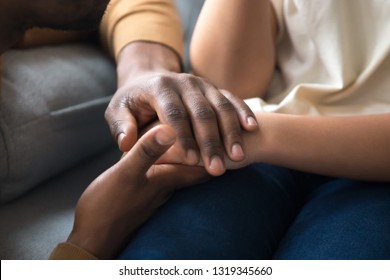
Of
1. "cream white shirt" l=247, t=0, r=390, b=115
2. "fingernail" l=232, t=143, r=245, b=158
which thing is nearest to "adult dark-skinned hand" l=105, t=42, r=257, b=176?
"fingernail" l=232, t=143, r=245, b=158

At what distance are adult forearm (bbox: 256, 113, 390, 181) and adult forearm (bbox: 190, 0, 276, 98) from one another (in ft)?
0.55

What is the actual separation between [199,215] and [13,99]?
363 mm

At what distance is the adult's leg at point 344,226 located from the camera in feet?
2.06

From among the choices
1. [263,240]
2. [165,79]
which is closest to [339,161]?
[263,240]

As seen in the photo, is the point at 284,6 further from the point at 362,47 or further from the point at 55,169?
the point at 55,169

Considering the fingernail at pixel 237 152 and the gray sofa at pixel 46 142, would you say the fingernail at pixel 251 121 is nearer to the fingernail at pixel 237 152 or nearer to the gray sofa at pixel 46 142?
the fingernail at pixel 237 152

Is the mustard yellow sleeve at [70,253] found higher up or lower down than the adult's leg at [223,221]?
lower down

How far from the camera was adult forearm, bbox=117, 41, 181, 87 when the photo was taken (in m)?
0.91

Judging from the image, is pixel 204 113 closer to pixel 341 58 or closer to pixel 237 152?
pixel 237 152

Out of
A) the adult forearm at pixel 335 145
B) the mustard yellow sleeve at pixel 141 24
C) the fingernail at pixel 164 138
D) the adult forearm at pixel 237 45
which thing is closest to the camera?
the fingernail at pixel 164 138

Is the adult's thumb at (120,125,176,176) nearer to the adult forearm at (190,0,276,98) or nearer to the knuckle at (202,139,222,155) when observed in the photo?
the knuckle at (202,139,222,155)

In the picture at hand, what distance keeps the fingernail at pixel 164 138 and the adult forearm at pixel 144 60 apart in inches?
11.4

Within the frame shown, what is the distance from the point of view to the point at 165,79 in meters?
0.76

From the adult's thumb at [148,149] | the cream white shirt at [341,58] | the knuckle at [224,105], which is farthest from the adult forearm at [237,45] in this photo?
the adult's thumb at [148,149]
